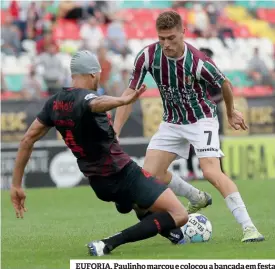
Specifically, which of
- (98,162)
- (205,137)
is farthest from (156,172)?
(98,162)

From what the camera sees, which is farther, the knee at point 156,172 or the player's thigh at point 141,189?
the knee at point 156,172

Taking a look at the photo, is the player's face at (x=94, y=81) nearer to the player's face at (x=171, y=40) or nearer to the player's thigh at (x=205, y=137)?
the player's face at (x=171, y=40)

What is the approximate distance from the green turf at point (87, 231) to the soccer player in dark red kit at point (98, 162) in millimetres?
247

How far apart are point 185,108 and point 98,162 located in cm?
166

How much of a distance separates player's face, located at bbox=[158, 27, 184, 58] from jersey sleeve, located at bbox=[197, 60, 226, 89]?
306 millimetres

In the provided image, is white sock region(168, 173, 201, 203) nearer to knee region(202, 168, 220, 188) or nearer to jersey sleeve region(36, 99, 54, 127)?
knee region(202, 168, 220, 188)

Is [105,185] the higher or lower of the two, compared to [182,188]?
higher

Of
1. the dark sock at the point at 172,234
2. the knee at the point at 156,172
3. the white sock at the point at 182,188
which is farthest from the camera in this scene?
the white sock at the point at 182,188

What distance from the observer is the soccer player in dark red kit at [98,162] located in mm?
7559

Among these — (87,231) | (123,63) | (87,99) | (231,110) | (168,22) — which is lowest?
(87,231)

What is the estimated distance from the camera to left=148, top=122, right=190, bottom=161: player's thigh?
366 inches

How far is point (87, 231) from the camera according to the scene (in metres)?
9.98

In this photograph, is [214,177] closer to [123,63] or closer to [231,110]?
[231,110]
